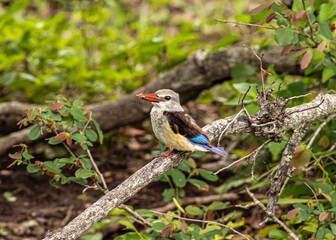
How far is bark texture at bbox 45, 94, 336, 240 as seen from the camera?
197 centimetres

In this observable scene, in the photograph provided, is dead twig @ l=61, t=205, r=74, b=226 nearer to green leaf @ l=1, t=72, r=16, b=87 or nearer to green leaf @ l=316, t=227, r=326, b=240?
green leaf @ l=1, t=72, r=16, b=87

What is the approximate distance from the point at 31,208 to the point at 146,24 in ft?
13.4

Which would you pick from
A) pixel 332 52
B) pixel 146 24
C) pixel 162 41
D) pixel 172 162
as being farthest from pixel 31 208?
pixel 146 24

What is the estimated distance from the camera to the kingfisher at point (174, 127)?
2482 mm

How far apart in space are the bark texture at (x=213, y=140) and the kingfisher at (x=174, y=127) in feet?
0.28

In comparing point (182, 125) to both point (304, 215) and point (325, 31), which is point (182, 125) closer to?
point (304, 215)

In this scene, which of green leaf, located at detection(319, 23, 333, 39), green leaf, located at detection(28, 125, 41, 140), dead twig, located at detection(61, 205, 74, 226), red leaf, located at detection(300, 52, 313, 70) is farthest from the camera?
dead twig, located at detection(61, 205, 74, 226)

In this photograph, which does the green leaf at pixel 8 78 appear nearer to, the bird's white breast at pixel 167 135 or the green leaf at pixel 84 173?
the green leaf at pixel 84 173

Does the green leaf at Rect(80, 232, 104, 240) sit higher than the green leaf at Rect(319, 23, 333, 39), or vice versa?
the green leaf at Rect(319, 23, 333, 39)

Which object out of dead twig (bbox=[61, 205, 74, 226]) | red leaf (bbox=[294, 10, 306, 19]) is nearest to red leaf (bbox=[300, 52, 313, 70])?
red leaf (bbox=[294, 10, 306, 19])

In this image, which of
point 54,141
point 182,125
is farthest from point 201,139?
point 54,141

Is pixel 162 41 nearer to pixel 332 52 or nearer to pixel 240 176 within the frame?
pixel 240 176

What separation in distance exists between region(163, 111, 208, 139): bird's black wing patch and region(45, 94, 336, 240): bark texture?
13cm

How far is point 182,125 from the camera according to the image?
8.30 ft
